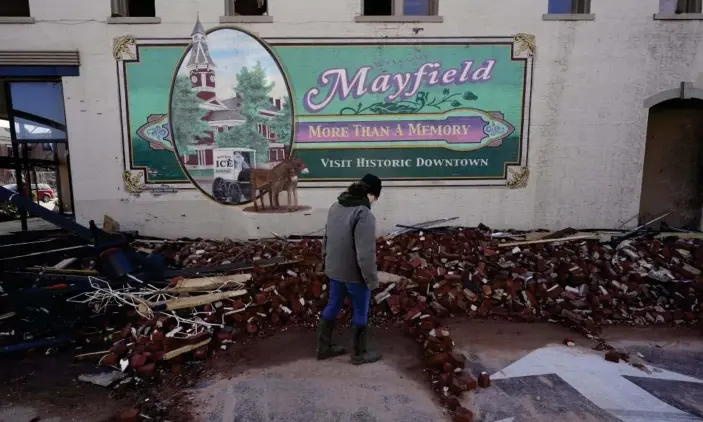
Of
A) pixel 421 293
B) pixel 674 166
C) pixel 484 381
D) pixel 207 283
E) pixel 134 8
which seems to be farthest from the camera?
pixel 674 166

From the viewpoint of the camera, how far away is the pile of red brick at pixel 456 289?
4.74 meters

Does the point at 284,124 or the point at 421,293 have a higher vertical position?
the point at 284,124

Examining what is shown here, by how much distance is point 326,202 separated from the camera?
26.3 ft

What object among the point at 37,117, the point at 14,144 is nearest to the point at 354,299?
the point at 37,117

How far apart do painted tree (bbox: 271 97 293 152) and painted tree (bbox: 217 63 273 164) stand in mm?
168

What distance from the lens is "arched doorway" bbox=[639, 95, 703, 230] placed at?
8.72 m

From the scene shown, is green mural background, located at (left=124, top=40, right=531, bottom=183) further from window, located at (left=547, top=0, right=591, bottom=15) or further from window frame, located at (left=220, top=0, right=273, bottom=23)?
window, located at (left=547, top=0, right=591, bottom=15)

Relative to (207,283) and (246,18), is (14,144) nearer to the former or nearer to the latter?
(246,18)

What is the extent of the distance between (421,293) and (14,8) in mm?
9821

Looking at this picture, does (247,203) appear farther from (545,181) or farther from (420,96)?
(545,181)

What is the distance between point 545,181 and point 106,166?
889cm

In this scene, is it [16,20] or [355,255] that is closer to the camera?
[355,255]

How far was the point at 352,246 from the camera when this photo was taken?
396 centimetres

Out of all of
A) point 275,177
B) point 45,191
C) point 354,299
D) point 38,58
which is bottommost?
point 354,299
